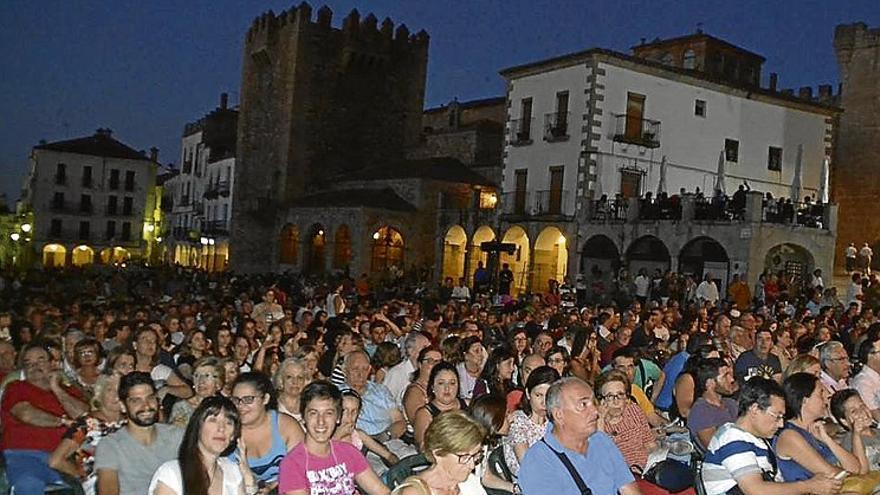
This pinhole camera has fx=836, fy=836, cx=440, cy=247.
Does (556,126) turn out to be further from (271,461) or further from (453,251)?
(271,461)

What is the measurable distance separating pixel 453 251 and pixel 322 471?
27895 millimetres

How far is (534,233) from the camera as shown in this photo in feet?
90.0

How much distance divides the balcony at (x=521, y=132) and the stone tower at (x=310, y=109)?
1332 centimetres

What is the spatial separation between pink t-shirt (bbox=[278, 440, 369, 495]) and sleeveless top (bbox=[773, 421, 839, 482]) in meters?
2.39

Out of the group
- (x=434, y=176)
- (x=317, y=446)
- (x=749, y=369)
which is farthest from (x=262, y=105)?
(x=317, y=446)

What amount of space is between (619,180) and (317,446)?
23.1 m

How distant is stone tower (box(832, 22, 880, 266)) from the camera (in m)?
30.5

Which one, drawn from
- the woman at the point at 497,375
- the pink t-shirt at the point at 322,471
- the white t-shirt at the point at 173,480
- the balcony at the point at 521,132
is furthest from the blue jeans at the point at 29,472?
the balcony at the point at 521,132

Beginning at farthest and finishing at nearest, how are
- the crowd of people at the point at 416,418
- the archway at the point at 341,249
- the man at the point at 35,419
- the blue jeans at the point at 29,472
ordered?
the archway at the point at 341,249, the man at the point at 35,419, the blue jeans at the point at 29,472, the crowd of people at the point at 416,418

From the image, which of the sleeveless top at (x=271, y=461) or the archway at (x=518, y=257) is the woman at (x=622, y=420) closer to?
the sleeveless top at (x=271, y=461)

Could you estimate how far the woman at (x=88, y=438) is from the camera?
5047mm

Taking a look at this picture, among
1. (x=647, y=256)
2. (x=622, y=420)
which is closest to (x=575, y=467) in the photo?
(x=622, y=420)

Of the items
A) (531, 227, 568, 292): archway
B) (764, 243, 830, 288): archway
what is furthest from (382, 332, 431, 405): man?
(531, 227, 568, 292): archway

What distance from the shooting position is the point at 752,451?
448 centimetres
